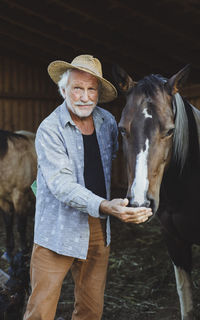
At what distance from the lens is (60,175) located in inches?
67.9

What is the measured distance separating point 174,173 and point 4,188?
3.34m

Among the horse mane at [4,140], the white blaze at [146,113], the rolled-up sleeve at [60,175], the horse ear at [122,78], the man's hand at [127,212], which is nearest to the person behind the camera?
the man's hand at [127,212]

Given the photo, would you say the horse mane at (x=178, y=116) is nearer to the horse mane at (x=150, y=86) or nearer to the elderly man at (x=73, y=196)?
the horse mane at (x=150, y=86)

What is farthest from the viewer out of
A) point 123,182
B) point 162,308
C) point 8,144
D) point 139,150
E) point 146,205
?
point 123,182

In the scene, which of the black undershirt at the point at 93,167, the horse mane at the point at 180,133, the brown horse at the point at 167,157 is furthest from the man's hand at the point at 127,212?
the horse mane at the point at 180,133

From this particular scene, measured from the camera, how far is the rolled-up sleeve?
5.44 ft

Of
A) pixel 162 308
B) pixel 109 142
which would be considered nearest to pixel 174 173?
pixel 109 142

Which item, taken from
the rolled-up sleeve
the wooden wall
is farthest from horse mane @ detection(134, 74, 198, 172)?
the wooden wall

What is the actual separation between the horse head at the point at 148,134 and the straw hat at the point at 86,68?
17 centimetres

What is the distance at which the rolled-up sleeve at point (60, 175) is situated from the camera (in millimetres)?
1657

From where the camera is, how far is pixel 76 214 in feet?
6.00

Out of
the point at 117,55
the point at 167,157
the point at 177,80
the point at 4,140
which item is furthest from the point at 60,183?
the point at 117,55

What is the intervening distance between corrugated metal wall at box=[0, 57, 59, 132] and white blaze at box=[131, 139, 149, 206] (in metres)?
8.04

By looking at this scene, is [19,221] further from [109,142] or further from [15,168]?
[109,142]
